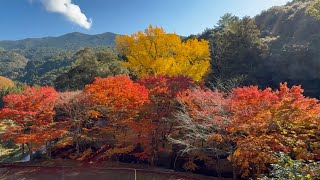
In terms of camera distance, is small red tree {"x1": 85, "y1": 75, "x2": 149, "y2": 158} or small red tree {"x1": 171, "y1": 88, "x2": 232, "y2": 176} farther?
small red tree {"x1": 85, "y1": 75, "x2": 149, "y2": 158}

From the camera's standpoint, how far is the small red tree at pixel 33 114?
19.8 m

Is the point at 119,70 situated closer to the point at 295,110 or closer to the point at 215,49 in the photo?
the point at 215,49

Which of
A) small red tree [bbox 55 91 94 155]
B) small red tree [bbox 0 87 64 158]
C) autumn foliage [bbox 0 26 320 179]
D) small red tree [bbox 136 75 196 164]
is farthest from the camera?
small red tree [bbox 55 91 94 155]

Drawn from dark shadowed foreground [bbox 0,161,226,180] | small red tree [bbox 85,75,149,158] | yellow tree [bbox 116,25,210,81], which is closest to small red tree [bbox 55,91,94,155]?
small red tree [bbox 85,75,149,158]

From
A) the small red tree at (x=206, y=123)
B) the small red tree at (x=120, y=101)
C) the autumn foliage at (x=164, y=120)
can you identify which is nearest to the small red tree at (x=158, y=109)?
the autumn foliage at (x=164, y=120)

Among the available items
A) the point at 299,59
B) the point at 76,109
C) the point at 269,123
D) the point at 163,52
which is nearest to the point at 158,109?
the point at 76,109

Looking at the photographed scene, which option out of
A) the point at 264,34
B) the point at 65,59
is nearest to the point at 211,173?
the point at 264,34

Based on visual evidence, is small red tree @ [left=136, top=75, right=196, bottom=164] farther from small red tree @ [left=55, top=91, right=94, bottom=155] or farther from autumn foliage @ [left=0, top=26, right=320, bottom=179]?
small red tree @ [left=55, top=91, right=94, bottom=155]

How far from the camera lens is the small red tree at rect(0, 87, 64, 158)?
19.8 meters

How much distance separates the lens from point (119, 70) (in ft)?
107

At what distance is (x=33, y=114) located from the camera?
65.4ft

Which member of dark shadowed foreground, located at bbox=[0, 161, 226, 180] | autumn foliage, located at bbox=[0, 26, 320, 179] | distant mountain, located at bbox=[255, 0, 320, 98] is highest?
distant mountain, located at bbox=[255, 0, 320, 98]

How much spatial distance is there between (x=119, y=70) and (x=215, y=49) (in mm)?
12736

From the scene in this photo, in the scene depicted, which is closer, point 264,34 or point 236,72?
point 236,72
